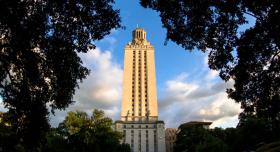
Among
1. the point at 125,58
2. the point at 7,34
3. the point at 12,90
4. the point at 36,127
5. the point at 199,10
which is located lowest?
the point at 36,127

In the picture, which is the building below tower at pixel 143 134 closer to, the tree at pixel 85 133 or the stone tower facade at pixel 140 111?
the stone tower facade at pixel 140 111

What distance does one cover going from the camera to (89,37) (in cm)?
1755

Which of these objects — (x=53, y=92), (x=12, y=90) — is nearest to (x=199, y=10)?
(x=53, y=92)

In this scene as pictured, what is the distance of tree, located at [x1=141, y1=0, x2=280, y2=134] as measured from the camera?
16266 mm

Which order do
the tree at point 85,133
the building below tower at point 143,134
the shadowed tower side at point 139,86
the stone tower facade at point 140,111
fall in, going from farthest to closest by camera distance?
the shadowed tower side at point 139,86 → the stone tower facade at point 140,111 → the building below tower at point 143,134 → the tree at point 85,133

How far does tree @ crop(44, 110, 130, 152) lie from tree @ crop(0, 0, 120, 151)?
46834 millimetres

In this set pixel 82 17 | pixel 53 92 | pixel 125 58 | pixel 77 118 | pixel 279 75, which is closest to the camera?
pixel 82 17

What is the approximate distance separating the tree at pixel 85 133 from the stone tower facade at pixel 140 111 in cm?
8997

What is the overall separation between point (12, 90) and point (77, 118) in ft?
163

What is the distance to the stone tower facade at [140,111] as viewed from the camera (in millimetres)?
159375

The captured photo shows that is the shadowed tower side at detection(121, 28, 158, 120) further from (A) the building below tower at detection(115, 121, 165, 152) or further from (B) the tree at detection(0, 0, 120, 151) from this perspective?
(B) the tree at detection(0, 0, 120, 151)

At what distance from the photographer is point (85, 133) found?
2603 inches

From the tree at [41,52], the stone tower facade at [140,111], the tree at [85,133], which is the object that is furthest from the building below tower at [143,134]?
the tree at [41,52]

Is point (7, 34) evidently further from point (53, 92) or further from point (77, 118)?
point (77, 118)
